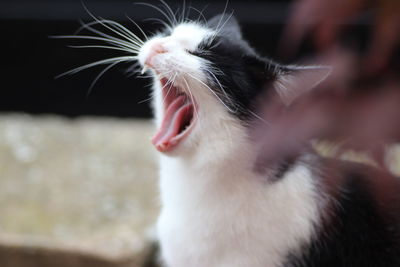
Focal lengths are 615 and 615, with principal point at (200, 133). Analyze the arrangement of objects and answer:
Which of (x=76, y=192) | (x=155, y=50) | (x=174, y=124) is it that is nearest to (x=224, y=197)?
(x=174, y=124)

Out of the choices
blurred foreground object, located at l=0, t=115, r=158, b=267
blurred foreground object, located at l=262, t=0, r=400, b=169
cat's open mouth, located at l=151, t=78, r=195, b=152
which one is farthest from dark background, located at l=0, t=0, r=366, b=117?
→ blurred foreground object, located at l=262, t=0, r=400, b=169

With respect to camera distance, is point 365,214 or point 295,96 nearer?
point 295,96

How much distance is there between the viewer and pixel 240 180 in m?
1.06

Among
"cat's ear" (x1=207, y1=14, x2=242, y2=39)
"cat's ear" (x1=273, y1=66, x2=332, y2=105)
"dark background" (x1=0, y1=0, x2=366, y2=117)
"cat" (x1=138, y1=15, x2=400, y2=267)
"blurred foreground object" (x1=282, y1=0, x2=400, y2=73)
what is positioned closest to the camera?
"blurred foreground object" (x1=282, y1=0, x2=400, y2=73)

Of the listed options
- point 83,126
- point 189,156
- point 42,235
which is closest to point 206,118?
point 189,156

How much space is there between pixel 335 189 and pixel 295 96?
0.25m

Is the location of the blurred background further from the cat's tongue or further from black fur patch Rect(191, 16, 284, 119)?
the cat's tongue

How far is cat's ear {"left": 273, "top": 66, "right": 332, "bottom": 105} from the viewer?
0.93m

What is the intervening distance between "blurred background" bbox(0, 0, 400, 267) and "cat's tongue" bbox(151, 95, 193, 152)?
0.20 m

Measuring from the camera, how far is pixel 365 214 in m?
1.11

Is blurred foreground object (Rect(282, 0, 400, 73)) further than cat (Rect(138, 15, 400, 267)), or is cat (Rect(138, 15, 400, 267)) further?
cat (Rect(138, 15, 400, 267))

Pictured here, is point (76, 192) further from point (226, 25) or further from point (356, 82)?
point (356, 82)

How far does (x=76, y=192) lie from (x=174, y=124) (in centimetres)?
77

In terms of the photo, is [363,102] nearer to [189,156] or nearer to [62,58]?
[189,156]
